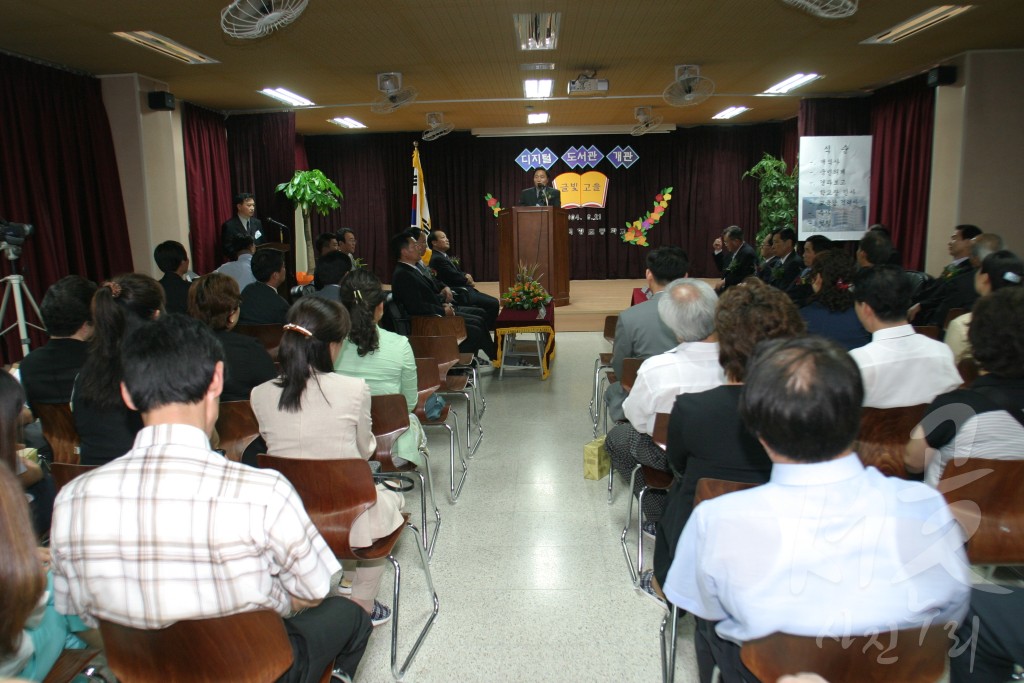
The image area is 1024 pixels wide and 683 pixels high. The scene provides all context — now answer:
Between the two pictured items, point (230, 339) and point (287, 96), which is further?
point (287, 96)

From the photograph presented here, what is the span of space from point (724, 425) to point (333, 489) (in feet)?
3.78

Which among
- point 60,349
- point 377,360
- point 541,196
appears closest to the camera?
point 60,349

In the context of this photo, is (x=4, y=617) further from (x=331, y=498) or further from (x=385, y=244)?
(x=385, y=244)

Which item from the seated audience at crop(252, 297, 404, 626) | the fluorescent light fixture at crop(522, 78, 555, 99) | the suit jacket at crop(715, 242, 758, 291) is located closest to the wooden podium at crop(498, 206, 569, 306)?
the fluorescent light fixture at crop(522, 78, 555, 99)

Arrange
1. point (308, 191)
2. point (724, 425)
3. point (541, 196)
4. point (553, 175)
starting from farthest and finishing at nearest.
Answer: point (553, 175) → point (308, 191) → point (541, 196) → point (724, 425)

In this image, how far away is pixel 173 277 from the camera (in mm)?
5012

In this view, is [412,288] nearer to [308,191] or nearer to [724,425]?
[724,425]

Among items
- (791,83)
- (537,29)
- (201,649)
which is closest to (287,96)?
(537,29)

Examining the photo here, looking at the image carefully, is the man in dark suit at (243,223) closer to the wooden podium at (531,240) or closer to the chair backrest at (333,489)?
the wooden podium at (531,240)

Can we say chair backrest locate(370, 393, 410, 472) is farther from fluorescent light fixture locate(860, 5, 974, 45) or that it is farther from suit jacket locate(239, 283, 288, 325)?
fluorescent light fixture locate(860, 5, 974, 45)

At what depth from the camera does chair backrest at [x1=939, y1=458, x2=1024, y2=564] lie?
Result: 6.32 ft

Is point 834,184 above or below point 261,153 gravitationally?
below

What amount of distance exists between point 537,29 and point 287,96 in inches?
169

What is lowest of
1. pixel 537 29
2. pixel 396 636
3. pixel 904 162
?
pixel 396 636
